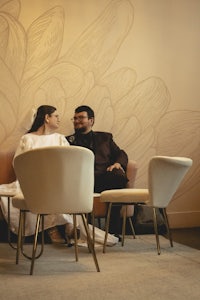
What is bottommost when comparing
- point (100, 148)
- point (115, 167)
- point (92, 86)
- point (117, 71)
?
point (115, 167)

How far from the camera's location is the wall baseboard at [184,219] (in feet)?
18.2

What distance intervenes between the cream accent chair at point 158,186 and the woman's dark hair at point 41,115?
4.43 feet

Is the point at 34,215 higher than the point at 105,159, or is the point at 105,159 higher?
the point at 105,159

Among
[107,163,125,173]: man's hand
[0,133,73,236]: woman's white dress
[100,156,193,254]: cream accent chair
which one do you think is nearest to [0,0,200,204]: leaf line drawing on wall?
[0,133,73,236]: woman's white dress

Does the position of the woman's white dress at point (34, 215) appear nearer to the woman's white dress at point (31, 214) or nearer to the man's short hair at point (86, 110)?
the woman's white dress at point (31, 214)

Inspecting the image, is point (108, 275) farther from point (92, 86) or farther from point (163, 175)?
point (92, 86)

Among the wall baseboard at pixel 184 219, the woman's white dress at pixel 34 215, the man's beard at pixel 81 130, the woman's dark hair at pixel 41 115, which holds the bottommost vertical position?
the wall baseboard at pixel 184 219

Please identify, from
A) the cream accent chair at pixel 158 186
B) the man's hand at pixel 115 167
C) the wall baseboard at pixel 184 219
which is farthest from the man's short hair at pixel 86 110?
the wall baseboard at pixel 184 219

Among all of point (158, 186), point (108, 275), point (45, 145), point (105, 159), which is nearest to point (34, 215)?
point (45, 145)

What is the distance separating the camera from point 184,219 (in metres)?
5.62

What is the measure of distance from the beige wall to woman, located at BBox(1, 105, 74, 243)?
0.39 meters

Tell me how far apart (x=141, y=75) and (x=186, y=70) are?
1.97ft

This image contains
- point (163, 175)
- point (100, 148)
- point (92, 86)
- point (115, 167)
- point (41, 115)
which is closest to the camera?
point (163, 175)

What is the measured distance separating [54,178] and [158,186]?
1.03m
